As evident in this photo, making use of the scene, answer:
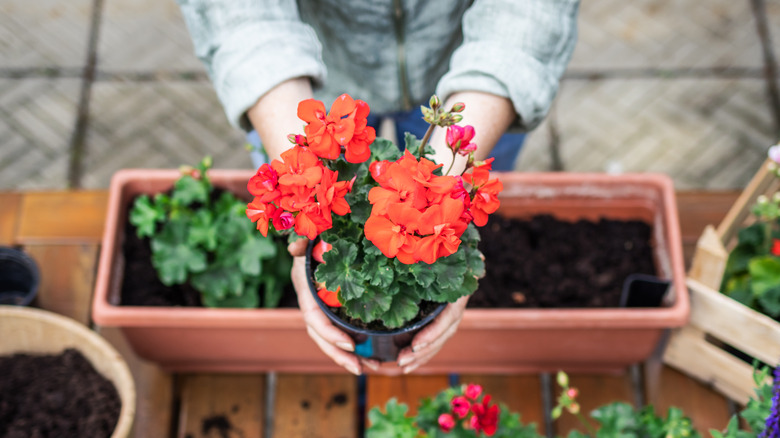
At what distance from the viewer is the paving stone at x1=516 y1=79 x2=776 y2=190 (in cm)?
254

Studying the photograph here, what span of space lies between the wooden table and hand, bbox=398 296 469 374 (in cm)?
65

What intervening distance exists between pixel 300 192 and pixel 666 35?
2480mm

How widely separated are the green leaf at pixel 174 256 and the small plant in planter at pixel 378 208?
718mm

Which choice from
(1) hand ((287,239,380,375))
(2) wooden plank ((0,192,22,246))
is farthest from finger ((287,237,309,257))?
(2) wooden plank ((0,192,22,246))

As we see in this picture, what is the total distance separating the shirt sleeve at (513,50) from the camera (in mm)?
1282

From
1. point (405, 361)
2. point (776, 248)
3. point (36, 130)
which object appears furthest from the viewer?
point (36, 130)

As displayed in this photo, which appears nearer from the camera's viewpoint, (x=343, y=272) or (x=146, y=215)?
(x=343, y=272)

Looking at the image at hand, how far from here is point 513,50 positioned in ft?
4.27

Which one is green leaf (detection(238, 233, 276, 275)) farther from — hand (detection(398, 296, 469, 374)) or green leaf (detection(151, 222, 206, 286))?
hand (detection(398, 296, 469, 374))

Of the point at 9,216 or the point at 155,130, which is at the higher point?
the point at 155,130

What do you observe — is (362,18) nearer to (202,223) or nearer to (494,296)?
(202,223)

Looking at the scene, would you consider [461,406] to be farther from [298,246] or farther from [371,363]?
[298,246]

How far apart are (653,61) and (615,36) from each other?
192 millimetres

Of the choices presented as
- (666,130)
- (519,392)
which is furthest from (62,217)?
(666,130)
